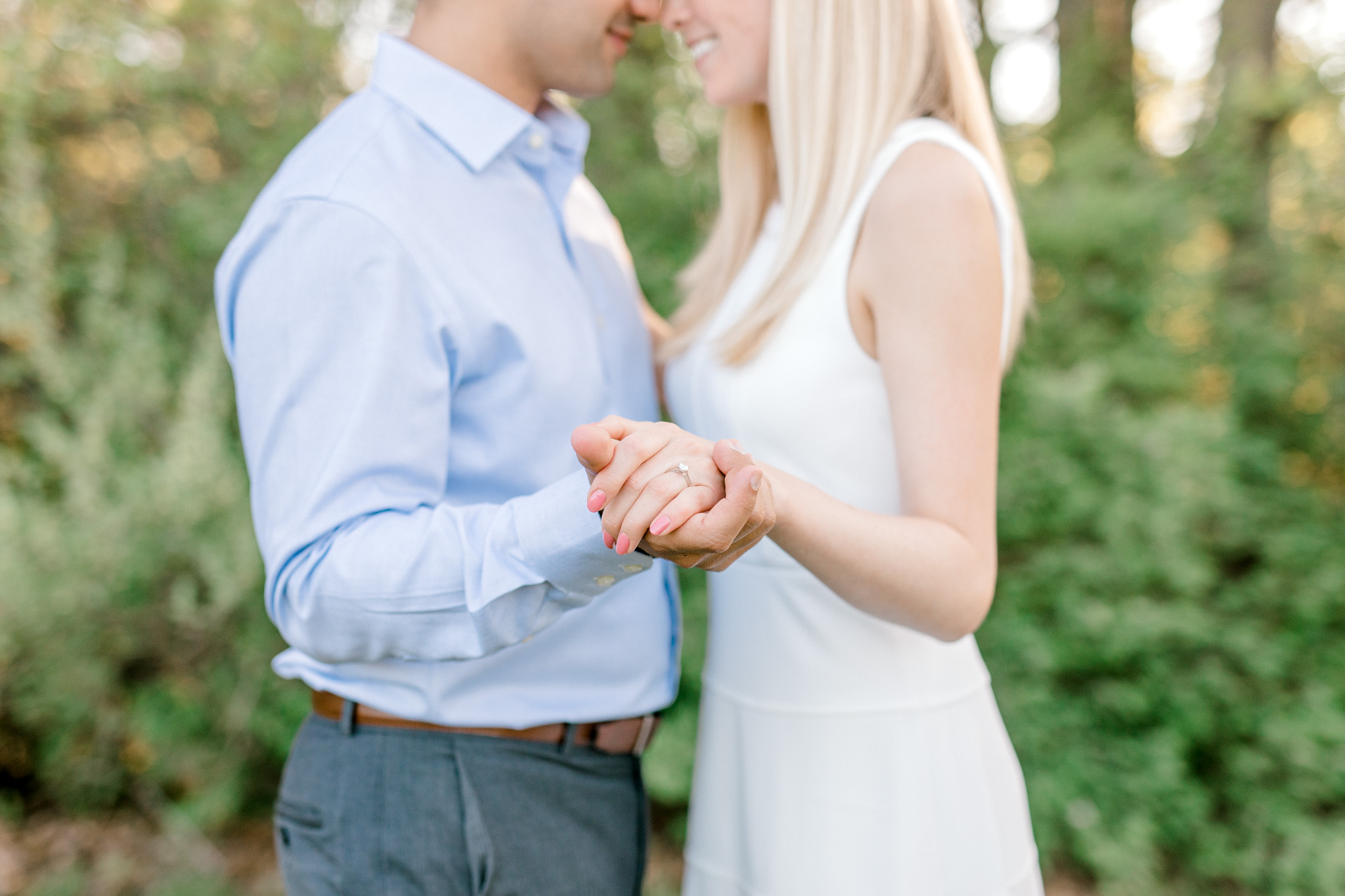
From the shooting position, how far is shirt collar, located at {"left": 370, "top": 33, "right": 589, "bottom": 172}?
162cm

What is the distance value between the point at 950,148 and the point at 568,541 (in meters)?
0.94

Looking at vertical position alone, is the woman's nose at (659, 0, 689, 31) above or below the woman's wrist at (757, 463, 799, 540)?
above

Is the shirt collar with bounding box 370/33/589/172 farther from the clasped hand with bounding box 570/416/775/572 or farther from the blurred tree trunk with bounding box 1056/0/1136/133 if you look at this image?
the blurred tree trunk with bounding box 1056/0/1136/133

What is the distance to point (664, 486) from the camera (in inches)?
41.2

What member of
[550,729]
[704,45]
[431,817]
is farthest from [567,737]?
[704,45]

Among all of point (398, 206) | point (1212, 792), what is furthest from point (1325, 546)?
point (398, 206)

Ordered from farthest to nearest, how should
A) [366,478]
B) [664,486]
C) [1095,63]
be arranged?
[1095,63]
[366,478]
[664,486]

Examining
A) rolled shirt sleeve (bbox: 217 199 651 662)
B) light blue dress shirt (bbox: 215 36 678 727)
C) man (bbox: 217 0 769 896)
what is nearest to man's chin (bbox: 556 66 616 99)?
man (bbox: 217 0 769 896)

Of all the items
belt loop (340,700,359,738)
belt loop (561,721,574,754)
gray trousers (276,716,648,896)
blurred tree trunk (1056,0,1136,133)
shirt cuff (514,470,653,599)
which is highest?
blurred tree trunk (1056,0,1136,133)

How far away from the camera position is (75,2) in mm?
3705

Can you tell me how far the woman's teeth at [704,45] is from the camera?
6.26ft

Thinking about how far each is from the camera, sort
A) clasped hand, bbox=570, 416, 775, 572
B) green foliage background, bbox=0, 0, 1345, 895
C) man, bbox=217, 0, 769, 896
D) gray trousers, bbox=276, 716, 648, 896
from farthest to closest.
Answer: green foliage background, bbox=0, 0, 1345, 895, gray trousers, bbox=276, 716, 648, 896, man, bbox=217, 0, 769, 896, clasped hand, bbox=570, 416, 775, 572

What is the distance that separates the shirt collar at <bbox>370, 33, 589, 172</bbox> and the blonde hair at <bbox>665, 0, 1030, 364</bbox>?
503 millimetres

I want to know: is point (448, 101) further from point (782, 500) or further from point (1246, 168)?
point (1246, 168)
